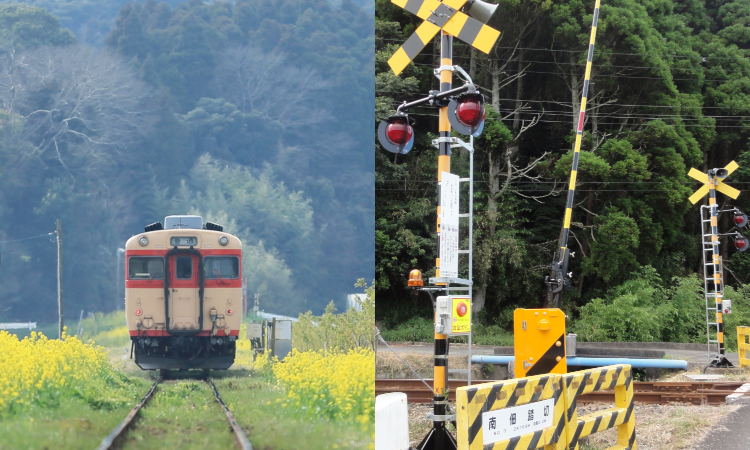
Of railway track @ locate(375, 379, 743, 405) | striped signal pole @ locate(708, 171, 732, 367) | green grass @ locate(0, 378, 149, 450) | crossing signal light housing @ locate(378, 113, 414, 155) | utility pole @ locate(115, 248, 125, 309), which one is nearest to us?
green grass @ locate(0, 378, 149, 450)

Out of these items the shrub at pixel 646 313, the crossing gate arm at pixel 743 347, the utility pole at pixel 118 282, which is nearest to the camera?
the utility pole at pixel 118 282

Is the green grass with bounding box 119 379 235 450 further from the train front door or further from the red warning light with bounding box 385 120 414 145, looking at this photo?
the red warning light with bounding box 385 120 414 145

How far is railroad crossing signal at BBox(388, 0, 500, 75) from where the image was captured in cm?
476

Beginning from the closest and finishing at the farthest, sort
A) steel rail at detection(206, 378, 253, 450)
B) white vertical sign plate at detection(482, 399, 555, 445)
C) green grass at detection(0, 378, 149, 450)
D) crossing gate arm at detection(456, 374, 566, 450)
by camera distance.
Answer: crossing gate arm at detection(456, 374, 566, 450)
white vertical sign plate at detection(482, 399, 555, 445)
green grass at detection(0, 378, 149, 450)
steel rail at detection(206, 378, 253, 450)

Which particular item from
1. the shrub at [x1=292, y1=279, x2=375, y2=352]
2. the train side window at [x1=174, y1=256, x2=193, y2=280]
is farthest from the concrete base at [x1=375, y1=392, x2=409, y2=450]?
the train side window at [x1=174, y1=256, x2=193, y2=280]

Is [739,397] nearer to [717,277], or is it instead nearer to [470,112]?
[717,277]

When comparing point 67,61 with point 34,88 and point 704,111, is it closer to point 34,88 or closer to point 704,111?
point 34,88

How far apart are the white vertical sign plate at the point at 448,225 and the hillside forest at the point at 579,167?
11.7 metres

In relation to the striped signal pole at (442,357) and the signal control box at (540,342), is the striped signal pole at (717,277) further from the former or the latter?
the striped signal pole at (442,357)

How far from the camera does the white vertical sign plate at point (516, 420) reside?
149 inches

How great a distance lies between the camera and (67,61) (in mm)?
4633

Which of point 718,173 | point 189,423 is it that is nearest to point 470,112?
point 189,423

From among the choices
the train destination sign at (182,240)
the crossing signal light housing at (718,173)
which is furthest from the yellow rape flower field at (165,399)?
the crossing signal light housing at (718,173)

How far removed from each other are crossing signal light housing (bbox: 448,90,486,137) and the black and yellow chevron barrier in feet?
6.19
